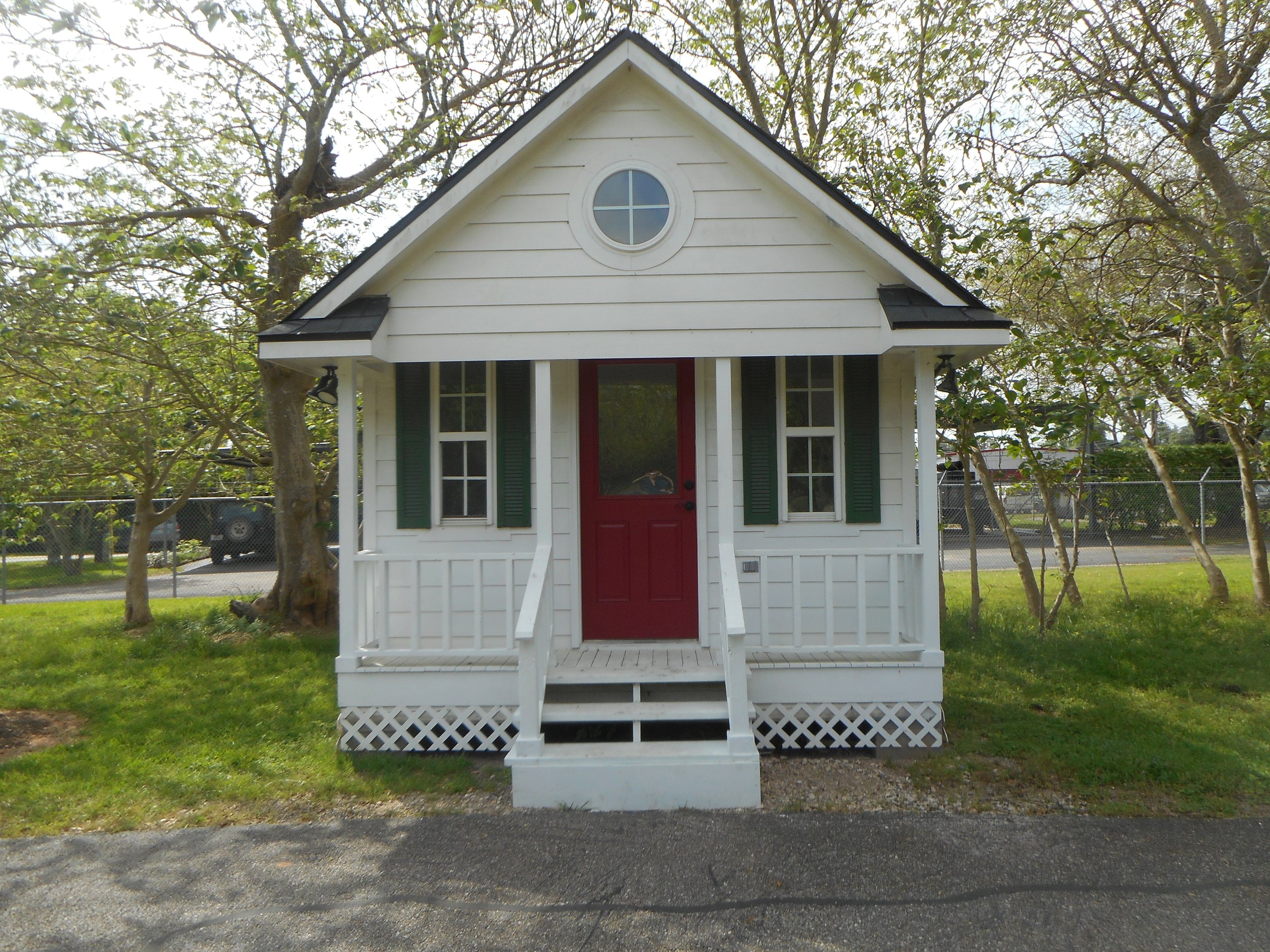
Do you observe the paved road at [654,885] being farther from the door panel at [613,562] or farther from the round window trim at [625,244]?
the round window trim at [625,244]

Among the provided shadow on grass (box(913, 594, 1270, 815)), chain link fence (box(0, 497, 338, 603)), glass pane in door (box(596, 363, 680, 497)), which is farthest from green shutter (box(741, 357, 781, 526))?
chain link fence (box(0, 497, 338, 603))

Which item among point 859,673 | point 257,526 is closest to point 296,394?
point 859,673

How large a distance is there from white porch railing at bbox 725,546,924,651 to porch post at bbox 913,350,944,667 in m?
0.08

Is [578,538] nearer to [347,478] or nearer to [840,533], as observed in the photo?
[347,478]

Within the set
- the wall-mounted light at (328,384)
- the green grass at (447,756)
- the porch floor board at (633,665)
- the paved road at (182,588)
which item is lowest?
the green grass at (447,756)

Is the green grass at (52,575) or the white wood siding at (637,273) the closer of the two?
the white wood siding at (637,273)

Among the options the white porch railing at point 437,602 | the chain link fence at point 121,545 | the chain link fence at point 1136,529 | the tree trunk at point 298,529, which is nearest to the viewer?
the white porch railing at point 437,602

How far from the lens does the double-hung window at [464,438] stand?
662 centimetres

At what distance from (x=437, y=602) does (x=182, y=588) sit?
454 inches

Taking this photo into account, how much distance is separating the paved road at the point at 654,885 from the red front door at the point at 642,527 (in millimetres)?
1881

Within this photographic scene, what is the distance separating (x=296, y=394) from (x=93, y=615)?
5.23m

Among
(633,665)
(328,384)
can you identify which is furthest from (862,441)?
(328,384)

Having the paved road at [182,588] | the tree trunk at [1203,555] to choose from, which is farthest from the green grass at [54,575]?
the tree trunk at [1203,555]

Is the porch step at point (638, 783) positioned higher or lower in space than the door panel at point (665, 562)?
lower
